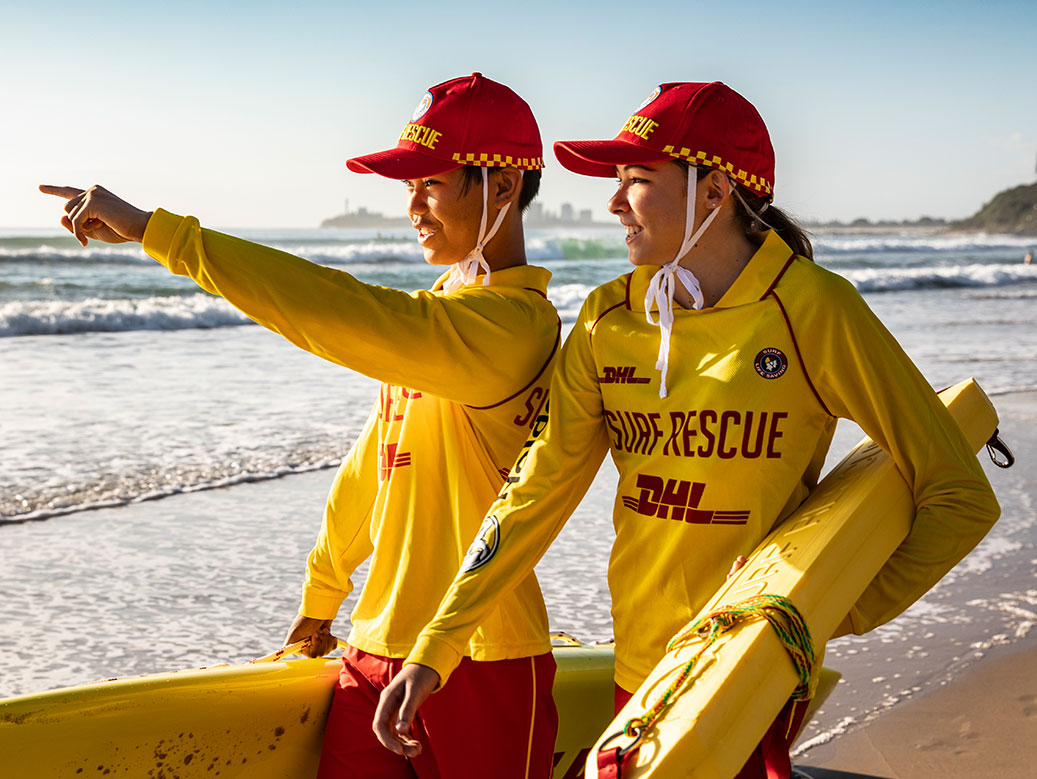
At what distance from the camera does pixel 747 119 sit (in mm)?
2086

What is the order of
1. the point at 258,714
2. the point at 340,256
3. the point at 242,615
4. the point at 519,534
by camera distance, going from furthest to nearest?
the point at 340,256 → the point at 242,615 → the point at 258,714 → the point at 519,534

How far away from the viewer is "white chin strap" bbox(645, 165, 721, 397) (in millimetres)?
2002

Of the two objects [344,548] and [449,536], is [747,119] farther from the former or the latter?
[344,548]

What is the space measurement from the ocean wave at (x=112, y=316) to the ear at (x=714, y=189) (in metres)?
14.4

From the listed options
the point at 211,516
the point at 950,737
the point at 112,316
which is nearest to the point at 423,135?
the point at 950,737

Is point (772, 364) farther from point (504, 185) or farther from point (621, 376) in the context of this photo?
point (504, 185)

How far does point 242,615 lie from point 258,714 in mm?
2344

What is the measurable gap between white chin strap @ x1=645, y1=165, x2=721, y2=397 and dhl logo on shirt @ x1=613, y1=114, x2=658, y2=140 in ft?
0.32

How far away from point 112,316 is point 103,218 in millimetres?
15515

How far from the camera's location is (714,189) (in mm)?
2072

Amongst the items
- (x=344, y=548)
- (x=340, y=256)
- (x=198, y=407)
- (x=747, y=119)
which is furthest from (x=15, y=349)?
(x=340, y=256)

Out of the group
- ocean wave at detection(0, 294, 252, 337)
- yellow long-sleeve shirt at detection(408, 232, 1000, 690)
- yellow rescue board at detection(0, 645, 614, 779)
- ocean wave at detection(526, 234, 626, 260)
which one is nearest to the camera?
yellow long-sleeve shirt at detection(408, 232, 1000, 690)

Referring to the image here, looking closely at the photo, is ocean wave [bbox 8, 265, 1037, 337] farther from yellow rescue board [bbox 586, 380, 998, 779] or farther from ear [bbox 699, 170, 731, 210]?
yellow rescue board [bbox 586, 380, 998, 779]

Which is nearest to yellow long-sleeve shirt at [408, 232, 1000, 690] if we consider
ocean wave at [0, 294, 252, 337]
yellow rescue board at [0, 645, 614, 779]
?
yellow rescue board at [0, 645, 614, 779]
